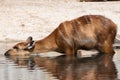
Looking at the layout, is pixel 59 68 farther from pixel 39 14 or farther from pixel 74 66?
pixel 39 14

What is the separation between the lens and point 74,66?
15.0m

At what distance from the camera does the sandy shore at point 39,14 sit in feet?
71.9

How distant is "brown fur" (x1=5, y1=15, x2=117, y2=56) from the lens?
17188 mm

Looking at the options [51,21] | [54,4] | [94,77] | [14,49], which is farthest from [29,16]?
[94,77]

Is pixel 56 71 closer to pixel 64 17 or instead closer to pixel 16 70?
pixel 16 70

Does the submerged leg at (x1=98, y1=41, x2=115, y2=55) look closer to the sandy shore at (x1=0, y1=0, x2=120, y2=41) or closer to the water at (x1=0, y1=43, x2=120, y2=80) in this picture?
the water at (x1=0, y1=43, x2=120, y2=80)

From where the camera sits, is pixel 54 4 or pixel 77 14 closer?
pixel 77 14

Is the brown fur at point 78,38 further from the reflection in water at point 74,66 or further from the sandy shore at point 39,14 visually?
the sandy shore at point 39,14

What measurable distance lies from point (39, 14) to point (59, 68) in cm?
1049

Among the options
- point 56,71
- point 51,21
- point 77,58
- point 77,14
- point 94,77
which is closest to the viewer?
point 94,77

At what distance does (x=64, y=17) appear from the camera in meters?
24.5

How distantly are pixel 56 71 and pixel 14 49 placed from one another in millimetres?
3973

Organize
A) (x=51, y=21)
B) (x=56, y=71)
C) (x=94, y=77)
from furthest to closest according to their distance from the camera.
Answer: (x=51, y=21) < (x=56, y=71) < (x=94, y=77)

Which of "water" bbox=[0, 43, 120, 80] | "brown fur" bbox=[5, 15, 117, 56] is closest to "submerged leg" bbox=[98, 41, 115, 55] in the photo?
"brown fur" bbox=[5, 15, 117, 56]
